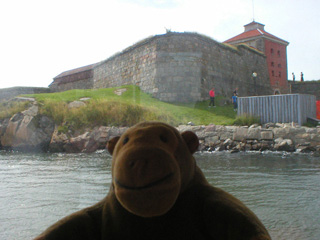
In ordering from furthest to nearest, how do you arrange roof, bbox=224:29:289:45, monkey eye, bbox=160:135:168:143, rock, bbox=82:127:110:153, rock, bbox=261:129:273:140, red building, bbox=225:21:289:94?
1. roof, bbox=224:29:289:45
2. red building, bbox=225:21:289:94
3. rock, bbox=82:127:110:153
4. rock, bbox=261:129:273:140
5. monkey eye, bbox=160:135:168:143

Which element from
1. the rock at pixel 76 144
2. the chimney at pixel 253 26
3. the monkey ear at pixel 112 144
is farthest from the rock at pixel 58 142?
the chimney at pixel 253 26

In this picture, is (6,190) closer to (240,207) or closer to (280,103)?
(240,207)

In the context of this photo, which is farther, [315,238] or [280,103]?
[280,103]

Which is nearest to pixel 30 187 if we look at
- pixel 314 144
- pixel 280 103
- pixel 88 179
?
pixel 88 179

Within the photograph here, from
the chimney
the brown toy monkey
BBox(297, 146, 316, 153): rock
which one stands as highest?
the chimney

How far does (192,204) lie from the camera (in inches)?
54.7

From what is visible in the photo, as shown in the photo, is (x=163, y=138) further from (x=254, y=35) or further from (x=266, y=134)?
(x=254, y=35)

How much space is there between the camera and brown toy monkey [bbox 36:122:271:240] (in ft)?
3.90

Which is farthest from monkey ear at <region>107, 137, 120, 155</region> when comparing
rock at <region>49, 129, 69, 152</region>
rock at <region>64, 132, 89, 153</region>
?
rock at <region>49, 129, 69, 152</region>

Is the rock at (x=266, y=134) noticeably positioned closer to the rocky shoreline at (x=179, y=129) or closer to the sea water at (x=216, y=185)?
the rocky shoreline at (x=179, y=129)

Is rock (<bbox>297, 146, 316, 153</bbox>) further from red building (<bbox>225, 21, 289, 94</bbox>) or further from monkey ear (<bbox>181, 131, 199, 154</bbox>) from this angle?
red building (<bbox>225, 21, 289, 94</bbox>)

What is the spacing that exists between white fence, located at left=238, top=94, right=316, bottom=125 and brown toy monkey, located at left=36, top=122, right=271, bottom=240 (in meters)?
12.9

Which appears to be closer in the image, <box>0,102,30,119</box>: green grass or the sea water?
the sea water

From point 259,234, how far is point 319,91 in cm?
3777
